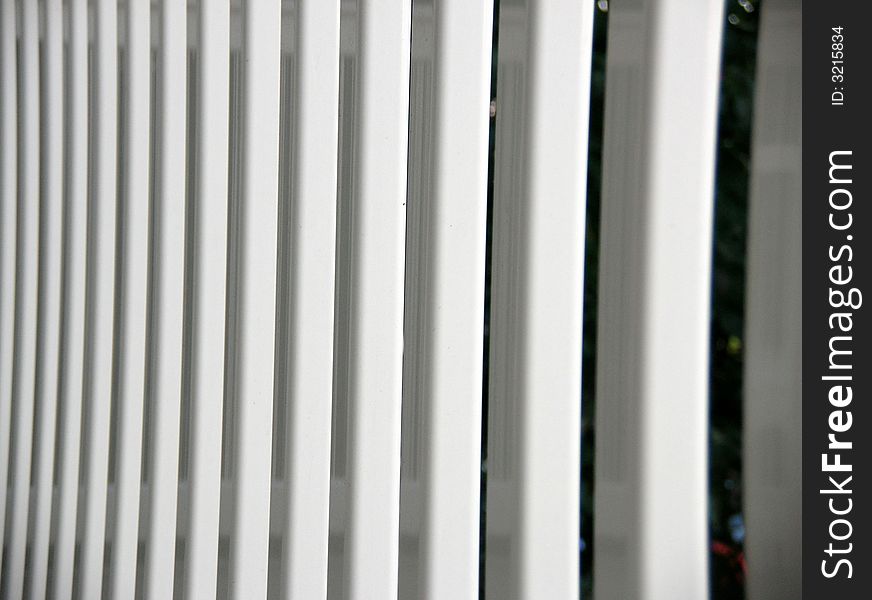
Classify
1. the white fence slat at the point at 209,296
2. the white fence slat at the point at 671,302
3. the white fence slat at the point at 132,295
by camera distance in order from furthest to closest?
1. the white fence slat at the point at 132,295
2. the white fence slat at the point at 209,296
3. the white fence slat at the point at 671,302

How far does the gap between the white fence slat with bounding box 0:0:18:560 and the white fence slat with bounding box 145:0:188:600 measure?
0.52 metres

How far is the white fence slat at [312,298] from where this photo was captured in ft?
2.96

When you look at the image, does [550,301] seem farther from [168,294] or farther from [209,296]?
[168,294]

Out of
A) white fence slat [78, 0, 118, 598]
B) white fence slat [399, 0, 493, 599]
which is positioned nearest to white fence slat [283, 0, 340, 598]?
white fence slat [399, 0, 493, 599]

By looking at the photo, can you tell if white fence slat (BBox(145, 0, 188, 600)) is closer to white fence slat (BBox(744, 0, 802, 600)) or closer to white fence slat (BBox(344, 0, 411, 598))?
white fence slat (BBox(344, 0, 411, 598))

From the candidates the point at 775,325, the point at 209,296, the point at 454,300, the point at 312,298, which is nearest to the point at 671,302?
the point at 775,325

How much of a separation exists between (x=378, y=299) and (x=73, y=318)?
29.9 inches

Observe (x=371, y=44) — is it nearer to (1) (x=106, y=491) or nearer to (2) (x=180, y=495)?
(2) (x=180, y=495)

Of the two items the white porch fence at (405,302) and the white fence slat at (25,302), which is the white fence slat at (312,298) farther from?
the white fence slat at (25,302)

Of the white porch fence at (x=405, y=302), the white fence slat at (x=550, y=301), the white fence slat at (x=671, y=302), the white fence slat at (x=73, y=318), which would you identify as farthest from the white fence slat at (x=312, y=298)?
the white fence slat at (x=73, y=318)

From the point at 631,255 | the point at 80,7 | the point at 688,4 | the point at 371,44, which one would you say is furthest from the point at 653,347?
the point at 80,7

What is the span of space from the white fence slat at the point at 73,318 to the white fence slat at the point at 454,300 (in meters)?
0.82

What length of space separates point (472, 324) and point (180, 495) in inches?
25.4

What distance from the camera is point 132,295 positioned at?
117 centimetres
